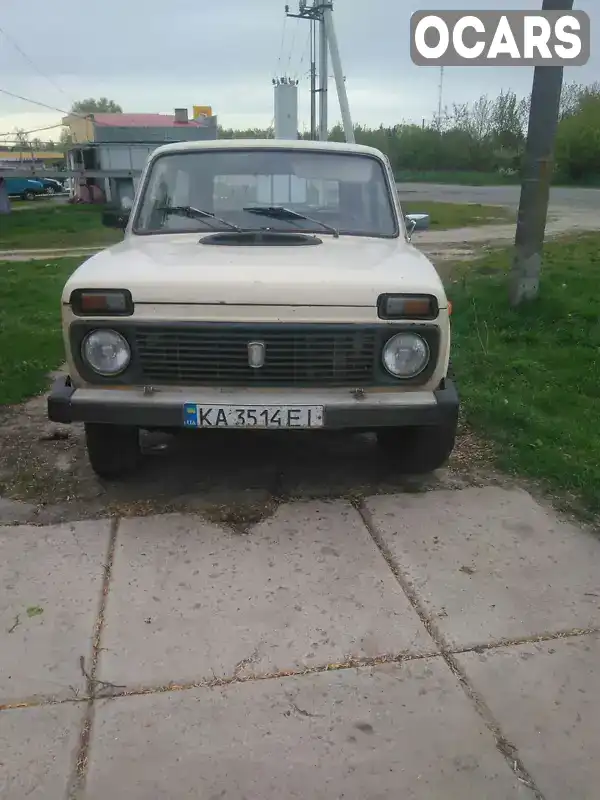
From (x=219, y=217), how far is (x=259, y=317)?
119cm

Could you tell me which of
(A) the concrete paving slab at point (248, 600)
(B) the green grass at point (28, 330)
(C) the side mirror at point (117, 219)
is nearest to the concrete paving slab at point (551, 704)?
(A) the concrete paving slab at point (248, 600)

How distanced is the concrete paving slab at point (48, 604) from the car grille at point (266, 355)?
0.86 metres

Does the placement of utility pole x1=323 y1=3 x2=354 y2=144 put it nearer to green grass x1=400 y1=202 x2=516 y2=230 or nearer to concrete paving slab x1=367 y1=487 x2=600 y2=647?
green grass x1=400 y1=202 x2=516 y2=230

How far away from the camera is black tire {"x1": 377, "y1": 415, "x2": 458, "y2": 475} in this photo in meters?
3.99

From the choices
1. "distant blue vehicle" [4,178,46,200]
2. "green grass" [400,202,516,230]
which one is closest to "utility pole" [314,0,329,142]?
"green grass" [400,202,516,230]


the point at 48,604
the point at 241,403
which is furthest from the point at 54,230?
the point at 48,604

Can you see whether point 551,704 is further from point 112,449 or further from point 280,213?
point 280,213

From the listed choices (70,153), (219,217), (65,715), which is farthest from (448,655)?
(70,153)

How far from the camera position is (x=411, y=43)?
7.34m

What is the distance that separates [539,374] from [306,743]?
411 cm

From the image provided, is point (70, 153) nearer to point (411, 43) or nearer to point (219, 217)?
point (411, 43)

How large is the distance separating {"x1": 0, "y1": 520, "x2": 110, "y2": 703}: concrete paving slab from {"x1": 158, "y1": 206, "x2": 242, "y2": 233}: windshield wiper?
1.79 metres

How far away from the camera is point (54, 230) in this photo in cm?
2100

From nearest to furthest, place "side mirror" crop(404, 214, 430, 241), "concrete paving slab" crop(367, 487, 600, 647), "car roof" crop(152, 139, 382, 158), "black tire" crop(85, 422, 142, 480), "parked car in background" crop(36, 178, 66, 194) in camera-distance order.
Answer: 1. "concrete paving slab" crop(367, 487, 600, 647)
2. "black tire" crop(85, 422, 142, 480)
3. "car roof" crop(152, 139, 382, 158)
4. "side mirror" crop(404, 214, 430, 241)
5. "parked car in background" crop(36, 178, 66, 194)
